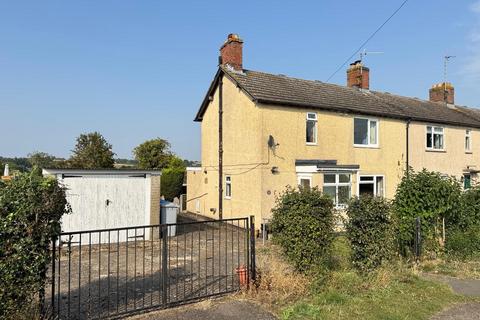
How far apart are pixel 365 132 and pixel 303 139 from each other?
4.18 metres

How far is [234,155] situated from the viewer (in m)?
16.5

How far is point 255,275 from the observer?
6594 mm

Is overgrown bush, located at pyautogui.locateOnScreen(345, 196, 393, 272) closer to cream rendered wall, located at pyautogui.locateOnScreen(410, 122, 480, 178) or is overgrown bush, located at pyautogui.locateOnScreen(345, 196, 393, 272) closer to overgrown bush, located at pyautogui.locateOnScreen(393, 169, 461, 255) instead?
overgrown bush, located at pyautogui.locateOnScreen(393, 169, 461, 255)

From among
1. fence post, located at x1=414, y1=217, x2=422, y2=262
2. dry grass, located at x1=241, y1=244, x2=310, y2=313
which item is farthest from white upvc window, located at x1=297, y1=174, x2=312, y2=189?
dry grass, located at x1=241, y1=244, x2=310, y2=313

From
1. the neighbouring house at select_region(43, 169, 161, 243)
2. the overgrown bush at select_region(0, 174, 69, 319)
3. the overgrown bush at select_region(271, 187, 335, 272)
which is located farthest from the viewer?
the neighbouring house at select_region(43, 169, 161, 243)

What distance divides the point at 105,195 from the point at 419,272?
961 centimetres

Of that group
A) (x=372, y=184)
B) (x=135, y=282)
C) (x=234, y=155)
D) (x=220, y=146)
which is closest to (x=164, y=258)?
(x=135, y=282)

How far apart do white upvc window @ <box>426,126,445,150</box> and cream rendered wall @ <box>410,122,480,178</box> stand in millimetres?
259

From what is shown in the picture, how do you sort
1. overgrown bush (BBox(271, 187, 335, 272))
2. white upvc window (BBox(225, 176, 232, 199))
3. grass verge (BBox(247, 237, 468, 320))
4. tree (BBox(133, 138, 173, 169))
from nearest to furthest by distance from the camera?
grass verge (BBox(247, 237, 468, 320)), overgrown bush (BBox(271, 187, 335, 272)), white upvc window (BBox(225, 176, 232, 199)), tree (BBox(133, 138, 173, 169))

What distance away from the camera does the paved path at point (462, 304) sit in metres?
5.55

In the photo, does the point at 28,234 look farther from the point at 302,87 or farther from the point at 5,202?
the point at 302,87

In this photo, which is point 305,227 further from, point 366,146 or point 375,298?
point 366,146

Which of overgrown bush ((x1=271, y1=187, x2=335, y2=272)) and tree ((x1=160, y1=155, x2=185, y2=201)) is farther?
tree ((x1=160, y1=155, x2=185, y2=201))

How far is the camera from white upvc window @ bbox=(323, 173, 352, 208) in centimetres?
1519
